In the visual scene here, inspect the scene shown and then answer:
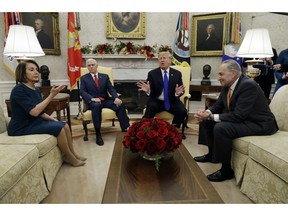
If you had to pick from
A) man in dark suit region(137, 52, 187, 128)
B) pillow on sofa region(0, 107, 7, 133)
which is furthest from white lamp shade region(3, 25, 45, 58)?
man in dark suit region(137, 52, 187, 128)

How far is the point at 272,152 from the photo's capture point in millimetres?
1661

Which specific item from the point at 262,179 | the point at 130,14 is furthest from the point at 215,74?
the point at 262,179

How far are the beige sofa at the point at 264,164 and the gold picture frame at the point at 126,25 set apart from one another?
358cm

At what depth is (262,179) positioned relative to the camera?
173cm

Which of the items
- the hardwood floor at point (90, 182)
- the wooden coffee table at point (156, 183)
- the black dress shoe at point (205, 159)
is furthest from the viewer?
the black dress shoe at point (205, 159)

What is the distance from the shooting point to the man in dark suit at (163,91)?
3.28m

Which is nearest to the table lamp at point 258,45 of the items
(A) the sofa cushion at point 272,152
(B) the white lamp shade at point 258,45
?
(B) the white lamp shade at point 258,45

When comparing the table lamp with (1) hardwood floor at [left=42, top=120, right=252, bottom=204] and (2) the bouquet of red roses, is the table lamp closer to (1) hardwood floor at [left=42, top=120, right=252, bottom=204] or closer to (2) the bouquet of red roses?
(1) hardwood floor at [left=42, top=120, right=252, bottom=204]

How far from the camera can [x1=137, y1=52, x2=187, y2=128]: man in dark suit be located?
10.8 ft

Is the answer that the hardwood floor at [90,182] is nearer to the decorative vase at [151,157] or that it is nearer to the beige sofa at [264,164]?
the beige sofa at [264,164]

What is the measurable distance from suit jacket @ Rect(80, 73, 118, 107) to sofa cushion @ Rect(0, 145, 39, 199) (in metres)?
1.73

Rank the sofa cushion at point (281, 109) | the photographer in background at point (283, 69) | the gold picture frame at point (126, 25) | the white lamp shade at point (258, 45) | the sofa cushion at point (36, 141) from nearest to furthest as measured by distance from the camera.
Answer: the sofa cushion at point (36, 141), the sofa cushion at point (281, 109), the white lamp shade at point (258, 45), the photographer in background at point (283, 69), the gold picture frame at point (126, 25)

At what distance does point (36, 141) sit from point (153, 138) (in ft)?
3.69
